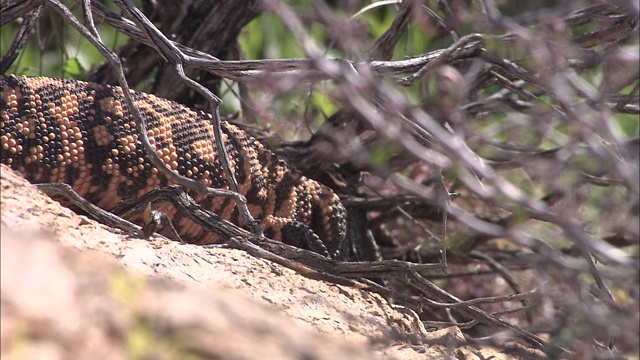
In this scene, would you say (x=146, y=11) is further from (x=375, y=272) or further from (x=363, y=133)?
(x=375, y=272)

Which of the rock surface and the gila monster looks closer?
the rock surface

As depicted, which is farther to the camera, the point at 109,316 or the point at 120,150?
the point at 120,150

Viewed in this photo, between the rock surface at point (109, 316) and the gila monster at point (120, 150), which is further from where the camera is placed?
the gila monster at point (120, 150)

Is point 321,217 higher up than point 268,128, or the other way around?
point 268,128

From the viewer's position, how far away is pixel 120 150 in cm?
250

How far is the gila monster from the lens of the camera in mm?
2348

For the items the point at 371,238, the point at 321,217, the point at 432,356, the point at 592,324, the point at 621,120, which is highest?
the point at 592,324

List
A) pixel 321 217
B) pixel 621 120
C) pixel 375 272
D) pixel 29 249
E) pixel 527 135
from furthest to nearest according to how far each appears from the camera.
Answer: pixel 621 120 < pixel 321 217 < pixel 375 272 < pixel 527 135 < pixel 29 249

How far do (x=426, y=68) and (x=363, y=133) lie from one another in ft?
3.59

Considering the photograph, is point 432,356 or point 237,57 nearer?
point 432,356

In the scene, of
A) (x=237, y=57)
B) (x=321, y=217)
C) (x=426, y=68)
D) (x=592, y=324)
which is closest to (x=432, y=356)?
(x=592, y=324)

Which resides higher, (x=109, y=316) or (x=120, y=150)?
(x=109, y=316)

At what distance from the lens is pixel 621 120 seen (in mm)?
5027

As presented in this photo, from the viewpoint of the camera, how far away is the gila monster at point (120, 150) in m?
2.35
